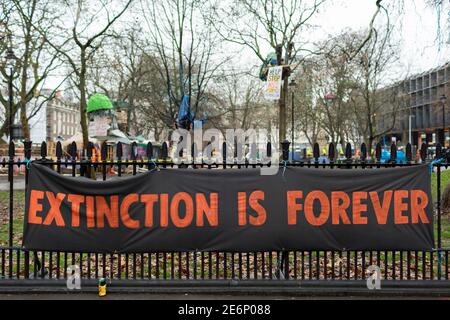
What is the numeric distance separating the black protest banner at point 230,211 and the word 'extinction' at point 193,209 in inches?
0.5

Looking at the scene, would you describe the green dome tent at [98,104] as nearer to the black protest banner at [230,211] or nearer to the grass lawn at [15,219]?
the grass lawn at [15,219]

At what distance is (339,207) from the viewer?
5816 mm

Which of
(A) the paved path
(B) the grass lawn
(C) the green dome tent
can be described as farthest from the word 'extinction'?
(C) the green dome tent

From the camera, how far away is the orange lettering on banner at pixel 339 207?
5.80 m

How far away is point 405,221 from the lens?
19.1 feet

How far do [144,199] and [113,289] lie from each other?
1.24 meters

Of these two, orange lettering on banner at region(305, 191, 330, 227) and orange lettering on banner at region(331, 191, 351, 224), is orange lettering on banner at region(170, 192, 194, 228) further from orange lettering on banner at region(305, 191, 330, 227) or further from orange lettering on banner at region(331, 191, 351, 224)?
orange lettering on banner at region(331, 191, 351, 224)

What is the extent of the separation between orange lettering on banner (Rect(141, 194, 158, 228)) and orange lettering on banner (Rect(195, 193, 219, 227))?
0.58 m

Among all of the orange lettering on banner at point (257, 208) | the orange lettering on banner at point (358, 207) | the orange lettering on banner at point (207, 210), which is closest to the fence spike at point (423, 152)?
the orange lettering on banner at point (358, 207)

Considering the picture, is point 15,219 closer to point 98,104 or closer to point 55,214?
point 55,214

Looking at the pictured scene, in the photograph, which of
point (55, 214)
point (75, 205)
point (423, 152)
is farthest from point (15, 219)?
point (423, 152)

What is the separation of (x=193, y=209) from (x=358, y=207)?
2.21m

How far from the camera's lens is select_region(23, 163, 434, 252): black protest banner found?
228 inches

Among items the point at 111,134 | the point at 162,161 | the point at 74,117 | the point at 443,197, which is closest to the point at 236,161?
the point at 162,161
